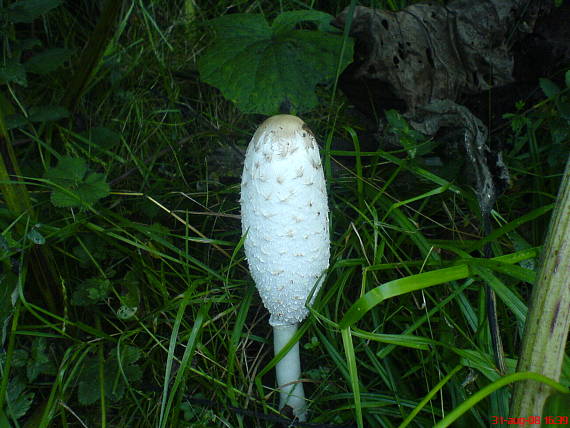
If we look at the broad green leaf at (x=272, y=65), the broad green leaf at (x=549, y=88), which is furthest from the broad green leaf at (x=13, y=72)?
the broad green leaf at (x=549, y=88)

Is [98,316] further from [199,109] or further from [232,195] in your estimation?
[199,109]

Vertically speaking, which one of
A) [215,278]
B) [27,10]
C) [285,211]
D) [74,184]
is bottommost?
[215,278]

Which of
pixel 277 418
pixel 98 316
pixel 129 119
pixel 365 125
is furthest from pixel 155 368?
pixel 365 125

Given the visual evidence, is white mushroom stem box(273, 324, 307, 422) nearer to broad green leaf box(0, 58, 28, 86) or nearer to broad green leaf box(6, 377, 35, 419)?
broad green leaf box(6, 377, 35, 419)

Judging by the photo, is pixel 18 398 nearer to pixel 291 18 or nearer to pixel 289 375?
pixel 289 375

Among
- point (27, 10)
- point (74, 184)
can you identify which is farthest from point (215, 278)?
point (27, 10)

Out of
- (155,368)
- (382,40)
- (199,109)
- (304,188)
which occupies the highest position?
(382,40)
